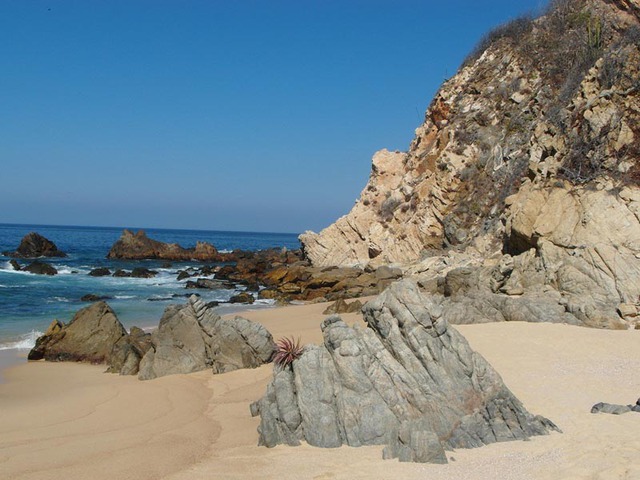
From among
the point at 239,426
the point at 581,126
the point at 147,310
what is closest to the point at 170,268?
the point at 147,310

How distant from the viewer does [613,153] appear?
21.5 metres

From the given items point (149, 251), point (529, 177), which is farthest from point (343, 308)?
point (149, 251)

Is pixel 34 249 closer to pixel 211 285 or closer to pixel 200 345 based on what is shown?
pixel 211 285

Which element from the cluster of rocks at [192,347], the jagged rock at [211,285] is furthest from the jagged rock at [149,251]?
the cluster of rocks at [192,347]

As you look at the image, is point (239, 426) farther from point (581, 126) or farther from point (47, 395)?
point (581, 126)

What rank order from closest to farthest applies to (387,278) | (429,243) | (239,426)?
1. (239,426)
2. (387,278)
3. (429,243)

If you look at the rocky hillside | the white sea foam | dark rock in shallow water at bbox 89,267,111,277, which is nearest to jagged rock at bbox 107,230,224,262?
dark rock in shallow water at bbox 89,267,111,277

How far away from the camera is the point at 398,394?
29.5 ft

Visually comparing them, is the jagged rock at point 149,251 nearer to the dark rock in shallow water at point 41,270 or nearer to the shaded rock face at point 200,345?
the dark rock in shallow water at point 41,270

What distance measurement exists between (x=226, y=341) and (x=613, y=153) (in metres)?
16.0

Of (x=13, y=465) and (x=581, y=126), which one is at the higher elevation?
(x=581, y=126)

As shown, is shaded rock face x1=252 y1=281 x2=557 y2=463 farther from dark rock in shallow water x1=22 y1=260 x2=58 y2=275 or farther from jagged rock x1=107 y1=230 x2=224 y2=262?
jagged rock x1=107 y1=230 x2=224 y2=262

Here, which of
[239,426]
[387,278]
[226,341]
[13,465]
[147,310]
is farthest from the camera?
[387,278]

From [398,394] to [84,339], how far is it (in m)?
12.1
